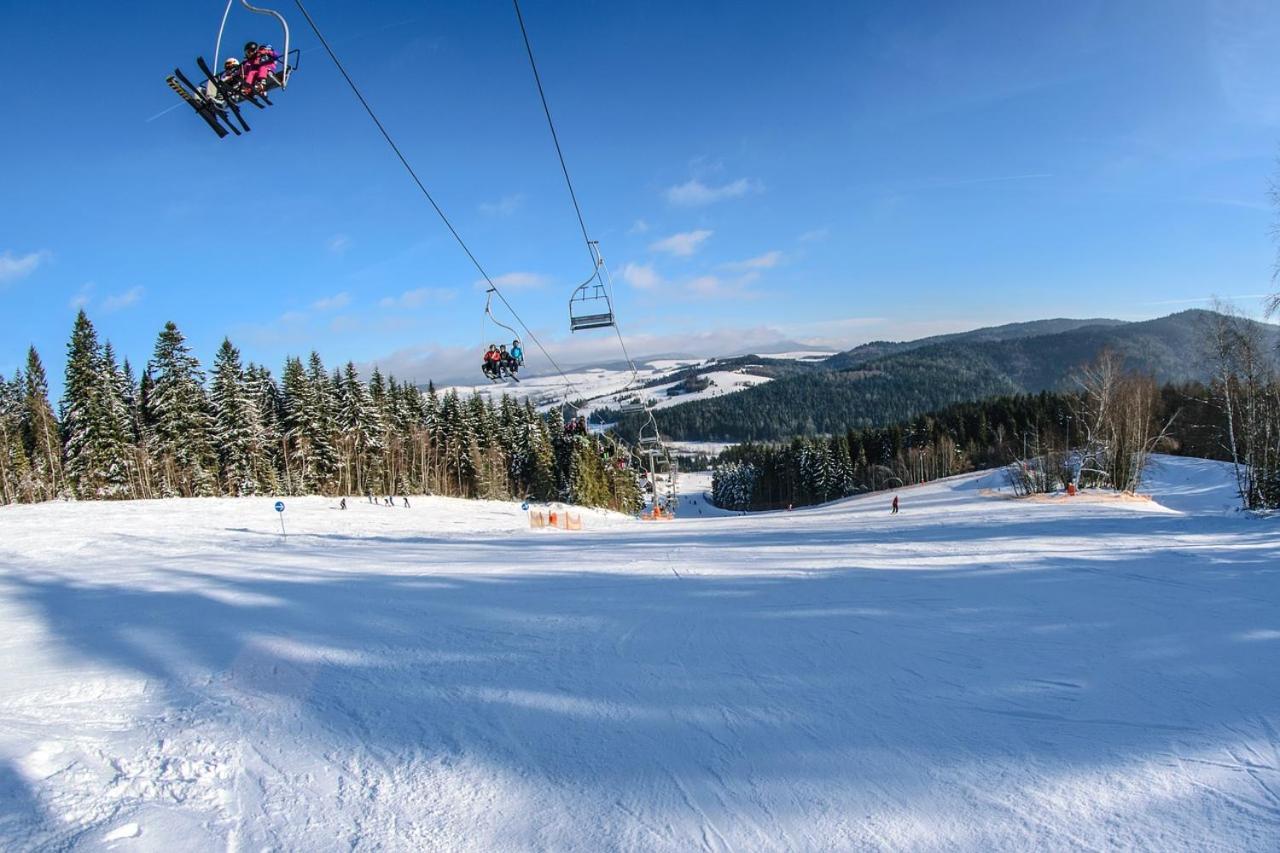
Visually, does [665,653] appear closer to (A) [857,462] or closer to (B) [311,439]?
(B) [311,439]

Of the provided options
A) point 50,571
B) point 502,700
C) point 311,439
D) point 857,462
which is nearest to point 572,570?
point 502,700

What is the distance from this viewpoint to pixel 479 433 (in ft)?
196

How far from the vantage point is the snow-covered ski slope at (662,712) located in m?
3.38

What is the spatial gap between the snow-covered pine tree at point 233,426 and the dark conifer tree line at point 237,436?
8 cm

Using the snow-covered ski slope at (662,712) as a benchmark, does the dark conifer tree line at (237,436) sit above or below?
above

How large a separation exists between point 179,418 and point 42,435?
12350mm

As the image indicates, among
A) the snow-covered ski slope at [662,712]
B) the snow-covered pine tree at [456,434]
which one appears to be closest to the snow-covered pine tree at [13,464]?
the snow-covered pine tree at [456,434]

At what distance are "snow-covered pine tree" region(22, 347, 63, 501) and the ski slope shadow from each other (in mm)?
46740

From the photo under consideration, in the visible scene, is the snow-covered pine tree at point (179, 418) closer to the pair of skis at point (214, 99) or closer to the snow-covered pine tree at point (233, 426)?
the snow-covered pine tree at point (233, 426)

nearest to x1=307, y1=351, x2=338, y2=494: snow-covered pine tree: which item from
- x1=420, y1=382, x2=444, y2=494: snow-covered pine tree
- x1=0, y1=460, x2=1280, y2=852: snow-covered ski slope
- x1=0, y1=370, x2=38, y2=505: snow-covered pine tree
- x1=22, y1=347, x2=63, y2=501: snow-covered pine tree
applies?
x1=420, y1=382, x2=444, y2=494: snow-covered pine tree

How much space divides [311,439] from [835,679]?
162 ft

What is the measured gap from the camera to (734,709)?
4.64 m

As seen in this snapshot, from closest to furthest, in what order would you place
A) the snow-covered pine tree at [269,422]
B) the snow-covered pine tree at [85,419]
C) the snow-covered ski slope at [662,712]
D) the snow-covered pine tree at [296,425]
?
the snow-covered ski slope at [662,712]
the snow-covered pine tree at [85,419]
the snow-covered pine tree at [269,422]
the snow-covered pine tree at [296,425]

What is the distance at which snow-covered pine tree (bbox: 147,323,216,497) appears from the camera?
39375 millimetres
